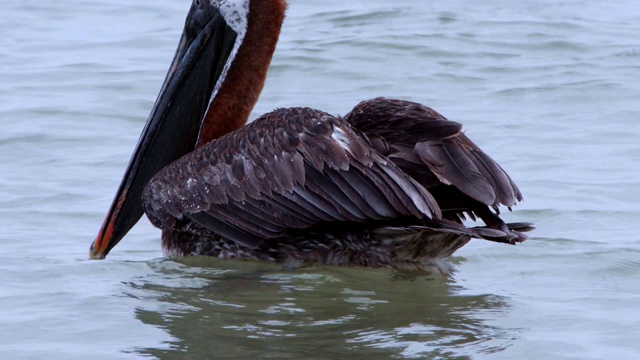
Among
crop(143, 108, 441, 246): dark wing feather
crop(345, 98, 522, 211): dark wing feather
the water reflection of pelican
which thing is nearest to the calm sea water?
the water reflection of pelican

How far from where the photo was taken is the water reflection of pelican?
4.46m

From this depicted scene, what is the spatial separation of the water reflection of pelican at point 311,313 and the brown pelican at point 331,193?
0.10m

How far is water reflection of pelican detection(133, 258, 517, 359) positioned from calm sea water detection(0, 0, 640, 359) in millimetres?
12

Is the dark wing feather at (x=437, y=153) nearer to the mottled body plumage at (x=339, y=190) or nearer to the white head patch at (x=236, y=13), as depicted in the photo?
the mottled body plumage at (x=339, y=190)

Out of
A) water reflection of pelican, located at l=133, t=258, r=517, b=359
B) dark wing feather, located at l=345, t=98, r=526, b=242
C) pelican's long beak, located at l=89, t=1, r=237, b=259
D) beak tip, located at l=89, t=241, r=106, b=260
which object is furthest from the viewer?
pelican's long beak, located at l=89, t=1, r=237, b=259

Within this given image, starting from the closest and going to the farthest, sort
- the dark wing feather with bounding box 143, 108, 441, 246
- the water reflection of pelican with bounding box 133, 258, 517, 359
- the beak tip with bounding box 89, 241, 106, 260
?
the water reflection of pelican with bounding box 133, 258, 517, 359 → the dark wing feather with bounding box 143, 108, 441, 246 → the beak tip with bounding box 89, 241, 106, 260

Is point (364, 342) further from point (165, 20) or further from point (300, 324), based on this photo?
point (165, 20)

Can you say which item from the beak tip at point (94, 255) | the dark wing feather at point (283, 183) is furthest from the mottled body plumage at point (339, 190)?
the beak tip at point (94, 255)

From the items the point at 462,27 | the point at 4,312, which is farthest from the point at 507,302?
the point at 462,27

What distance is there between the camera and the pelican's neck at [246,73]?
6047 mm

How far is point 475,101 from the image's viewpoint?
28.9 ft

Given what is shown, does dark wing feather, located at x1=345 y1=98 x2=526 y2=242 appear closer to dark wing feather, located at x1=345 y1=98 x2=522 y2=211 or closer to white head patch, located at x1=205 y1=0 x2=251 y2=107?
dark wing feather, located at x1=345 y1=98 x2=522 y2=211

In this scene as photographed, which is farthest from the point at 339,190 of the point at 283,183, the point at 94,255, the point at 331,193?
the point at 94,255

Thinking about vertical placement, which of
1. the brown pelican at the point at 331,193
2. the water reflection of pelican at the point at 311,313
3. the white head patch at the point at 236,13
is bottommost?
the water reflection of pelican at the point at 311,313
